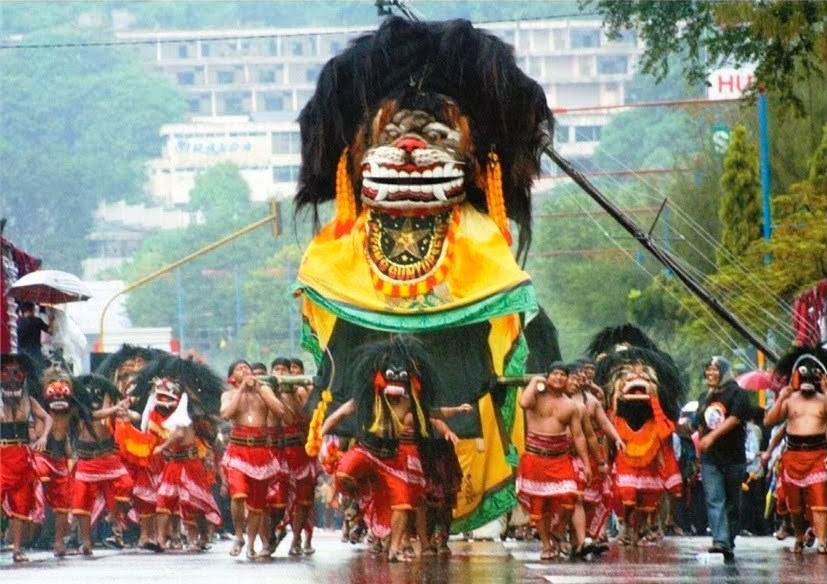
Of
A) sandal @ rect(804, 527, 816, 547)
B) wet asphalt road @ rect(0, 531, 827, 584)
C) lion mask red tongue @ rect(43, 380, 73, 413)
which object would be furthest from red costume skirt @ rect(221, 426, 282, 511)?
sandal @ rect(804, 527, 816, 547)

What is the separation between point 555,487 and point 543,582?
4432 mm

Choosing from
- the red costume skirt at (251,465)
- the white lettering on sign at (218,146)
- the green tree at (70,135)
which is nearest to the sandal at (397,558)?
the red costume skirt at (251,465)

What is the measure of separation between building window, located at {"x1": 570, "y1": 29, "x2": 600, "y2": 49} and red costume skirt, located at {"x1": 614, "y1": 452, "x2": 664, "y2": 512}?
127293 millimetres

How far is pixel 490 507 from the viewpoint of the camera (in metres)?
26.8

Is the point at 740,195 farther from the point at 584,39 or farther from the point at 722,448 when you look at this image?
the point at 584,39

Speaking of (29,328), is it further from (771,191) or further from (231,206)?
(231,206)

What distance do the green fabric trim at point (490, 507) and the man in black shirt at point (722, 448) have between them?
169cm

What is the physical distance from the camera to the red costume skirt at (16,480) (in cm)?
2822

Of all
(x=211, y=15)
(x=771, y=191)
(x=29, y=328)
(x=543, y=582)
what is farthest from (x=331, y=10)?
(x=543, y=582)

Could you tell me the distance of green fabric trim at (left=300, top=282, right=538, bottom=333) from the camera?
2641cm

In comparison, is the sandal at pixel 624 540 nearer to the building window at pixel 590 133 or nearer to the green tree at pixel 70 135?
the green tree at pixel 70 135

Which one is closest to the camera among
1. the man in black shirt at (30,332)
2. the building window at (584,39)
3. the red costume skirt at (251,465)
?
the red costume skirt at (251,465)

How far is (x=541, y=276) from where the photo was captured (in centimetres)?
10075

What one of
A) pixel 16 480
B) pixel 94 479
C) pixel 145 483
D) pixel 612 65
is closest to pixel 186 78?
pixel 612 65
